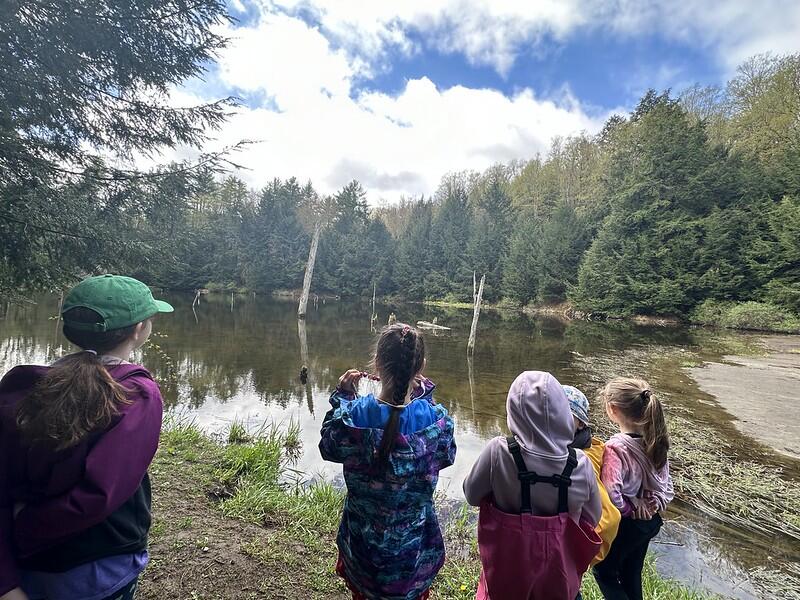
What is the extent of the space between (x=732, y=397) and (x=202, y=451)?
33.6 feet

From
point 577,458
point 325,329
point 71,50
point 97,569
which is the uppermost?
point 71,50

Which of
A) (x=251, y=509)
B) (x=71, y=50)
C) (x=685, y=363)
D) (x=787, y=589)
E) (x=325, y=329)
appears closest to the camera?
(x=787, y=589)

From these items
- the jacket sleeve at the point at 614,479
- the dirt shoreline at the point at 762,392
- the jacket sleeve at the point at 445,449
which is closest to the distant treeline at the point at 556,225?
the jacket sleeve at the point at 445,449

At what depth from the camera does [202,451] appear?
16.2 feet

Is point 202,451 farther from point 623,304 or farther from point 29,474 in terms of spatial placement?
point 623,304

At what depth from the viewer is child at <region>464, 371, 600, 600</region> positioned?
5.21 ft

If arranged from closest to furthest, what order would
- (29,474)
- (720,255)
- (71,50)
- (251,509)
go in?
(29,474) < (251,509) < (71,50) < (720,255)

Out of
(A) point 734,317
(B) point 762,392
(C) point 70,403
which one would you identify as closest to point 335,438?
(C) point 70,403

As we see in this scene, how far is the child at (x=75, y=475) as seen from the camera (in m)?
1.11

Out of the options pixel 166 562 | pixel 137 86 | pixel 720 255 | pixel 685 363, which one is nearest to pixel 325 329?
pixel 685 363

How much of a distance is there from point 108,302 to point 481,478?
156 centimetres

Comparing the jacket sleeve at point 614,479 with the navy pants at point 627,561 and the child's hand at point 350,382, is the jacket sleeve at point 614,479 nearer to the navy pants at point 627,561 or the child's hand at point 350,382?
the navy pants at point 627,561

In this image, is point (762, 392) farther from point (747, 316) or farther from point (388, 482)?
point (747, 316)

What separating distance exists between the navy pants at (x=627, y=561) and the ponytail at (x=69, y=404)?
239cm
